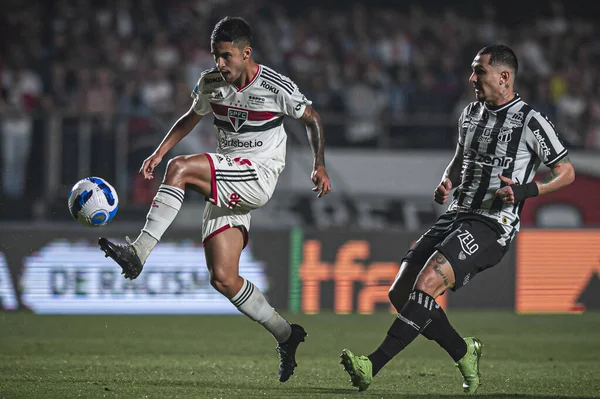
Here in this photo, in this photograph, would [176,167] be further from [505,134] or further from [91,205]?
[505,134]

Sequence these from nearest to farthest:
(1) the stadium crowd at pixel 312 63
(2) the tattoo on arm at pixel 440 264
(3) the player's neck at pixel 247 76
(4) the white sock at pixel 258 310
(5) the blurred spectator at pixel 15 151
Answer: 1. (2) the tattoo on arm at pixel 440 264
2. (3) the player's neck at pixel 247 76
3. (4) the white sock at pixel 258 310
4. (5) the blurred spectator at pixel 15 151
5. (1) the stadium crowd at pixel 312 63

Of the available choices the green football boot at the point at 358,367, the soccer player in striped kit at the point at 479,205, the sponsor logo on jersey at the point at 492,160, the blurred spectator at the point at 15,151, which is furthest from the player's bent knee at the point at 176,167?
the blurred spectator at the point at 15,151

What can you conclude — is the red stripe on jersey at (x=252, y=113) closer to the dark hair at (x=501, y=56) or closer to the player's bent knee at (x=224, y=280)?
the player's bent knee at (x=224, y=280)

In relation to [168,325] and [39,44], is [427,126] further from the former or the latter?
[39,44]

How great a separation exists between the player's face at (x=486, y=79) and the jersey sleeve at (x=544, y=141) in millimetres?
301

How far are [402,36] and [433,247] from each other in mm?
11888

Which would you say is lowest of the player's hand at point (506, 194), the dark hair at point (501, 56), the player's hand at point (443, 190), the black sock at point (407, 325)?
the black sock at point (407, 325)

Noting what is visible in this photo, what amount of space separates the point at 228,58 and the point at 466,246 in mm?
1984

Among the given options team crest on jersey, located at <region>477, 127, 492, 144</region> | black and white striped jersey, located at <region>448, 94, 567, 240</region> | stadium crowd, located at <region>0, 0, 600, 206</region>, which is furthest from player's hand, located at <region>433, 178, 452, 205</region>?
stadium crowd, located at <region>0, 0, 600, 206</region>

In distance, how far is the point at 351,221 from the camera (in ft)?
46.2

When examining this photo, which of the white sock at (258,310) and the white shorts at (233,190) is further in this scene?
the white sock at (258,310)

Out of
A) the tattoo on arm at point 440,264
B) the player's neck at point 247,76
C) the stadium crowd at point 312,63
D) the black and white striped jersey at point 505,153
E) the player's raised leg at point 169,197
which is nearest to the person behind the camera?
the player's raised leg at point 169,197

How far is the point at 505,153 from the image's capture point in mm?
6238

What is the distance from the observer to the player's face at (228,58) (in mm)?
6305
